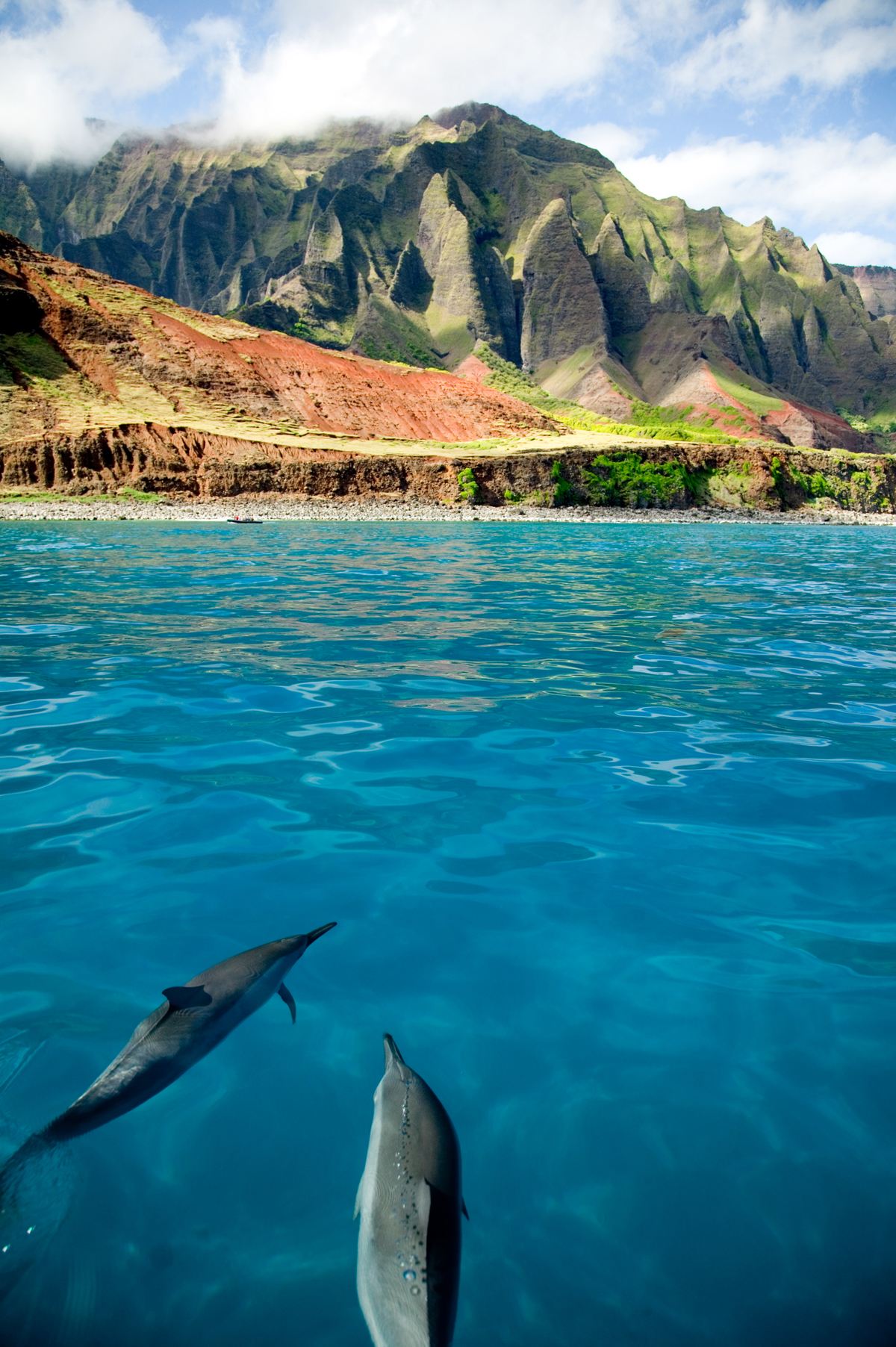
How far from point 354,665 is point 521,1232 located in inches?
259

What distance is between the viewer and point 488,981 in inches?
126

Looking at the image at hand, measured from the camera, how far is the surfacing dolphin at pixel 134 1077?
6.12ft

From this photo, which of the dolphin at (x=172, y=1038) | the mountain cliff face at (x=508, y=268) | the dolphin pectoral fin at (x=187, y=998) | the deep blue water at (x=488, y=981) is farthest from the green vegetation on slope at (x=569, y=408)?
the dolphin pectoral fin at (x=187, y=998)

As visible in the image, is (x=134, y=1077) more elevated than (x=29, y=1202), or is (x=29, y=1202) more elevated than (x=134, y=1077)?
(x=134, y=1077)

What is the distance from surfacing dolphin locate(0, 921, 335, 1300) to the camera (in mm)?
1864

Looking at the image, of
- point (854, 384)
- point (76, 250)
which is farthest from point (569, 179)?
point (76, 250)

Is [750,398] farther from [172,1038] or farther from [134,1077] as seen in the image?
[134,1077]

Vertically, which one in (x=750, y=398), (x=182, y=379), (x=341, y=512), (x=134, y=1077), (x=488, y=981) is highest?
(x=750, y=398)

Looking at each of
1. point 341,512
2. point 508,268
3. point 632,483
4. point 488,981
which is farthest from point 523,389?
point 488,981

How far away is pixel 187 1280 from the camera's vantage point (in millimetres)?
2037

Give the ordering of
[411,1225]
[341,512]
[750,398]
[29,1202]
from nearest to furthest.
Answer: [411,1225]
[29,1202]
[341,512]
[750,398]

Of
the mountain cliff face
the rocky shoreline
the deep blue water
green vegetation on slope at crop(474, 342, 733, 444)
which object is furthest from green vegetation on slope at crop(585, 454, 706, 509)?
the mountain cliff face

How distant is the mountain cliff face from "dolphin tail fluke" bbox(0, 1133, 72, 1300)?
415 ft

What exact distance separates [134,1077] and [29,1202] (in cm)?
63
